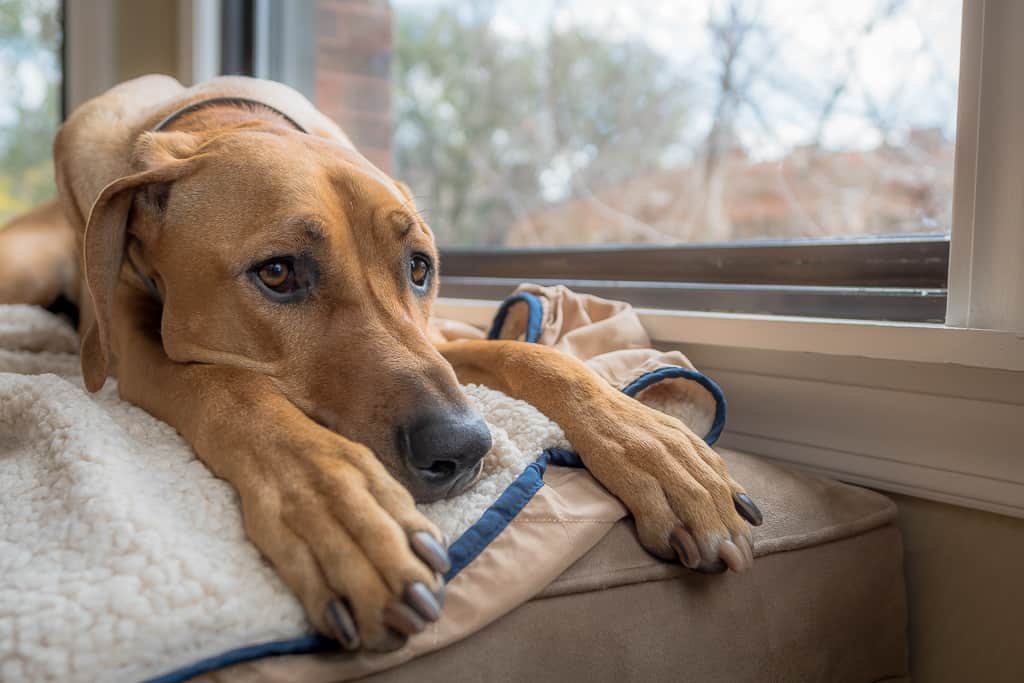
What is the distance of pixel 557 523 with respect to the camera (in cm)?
98

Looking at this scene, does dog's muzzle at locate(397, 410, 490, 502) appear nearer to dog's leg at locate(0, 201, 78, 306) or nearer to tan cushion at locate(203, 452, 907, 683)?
tan cushion at locate(203, 452, 907, 683)

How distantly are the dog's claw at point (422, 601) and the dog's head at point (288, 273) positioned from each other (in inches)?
9.3

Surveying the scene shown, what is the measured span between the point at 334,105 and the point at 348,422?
8.32 feet

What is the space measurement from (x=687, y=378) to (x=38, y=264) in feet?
5.90

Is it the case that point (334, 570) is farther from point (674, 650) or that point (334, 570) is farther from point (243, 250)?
point (243, 250)

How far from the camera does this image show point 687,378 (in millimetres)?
1299

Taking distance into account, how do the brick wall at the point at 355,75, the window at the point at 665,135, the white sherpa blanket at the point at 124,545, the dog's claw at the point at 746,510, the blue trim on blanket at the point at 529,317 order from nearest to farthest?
the white sherpa blanket at the point at 124,545 < the dog's claw at the point at 746,510 < the blue trim on blanket at the point at 529,317 < the window at the point at 665,135 < the brick wall at the point at 355,75

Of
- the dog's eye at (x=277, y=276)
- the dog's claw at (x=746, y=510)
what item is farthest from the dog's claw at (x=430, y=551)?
the dog's eye at (x=277, y=276)

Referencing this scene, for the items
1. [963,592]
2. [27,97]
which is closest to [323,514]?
[963,592]

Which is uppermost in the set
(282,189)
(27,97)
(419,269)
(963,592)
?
(27,97)

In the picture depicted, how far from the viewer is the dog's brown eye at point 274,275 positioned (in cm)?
119

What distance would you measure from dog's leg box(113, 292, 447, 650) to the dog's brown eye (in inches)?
5.8

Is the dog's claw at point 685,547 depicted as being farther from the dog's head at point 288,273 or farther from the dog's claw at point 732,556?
the dog's head at point 288,273

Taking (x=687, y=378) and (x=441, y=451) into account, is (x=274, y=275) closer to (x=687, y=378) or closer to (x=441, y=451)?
(x=441, y=451)
